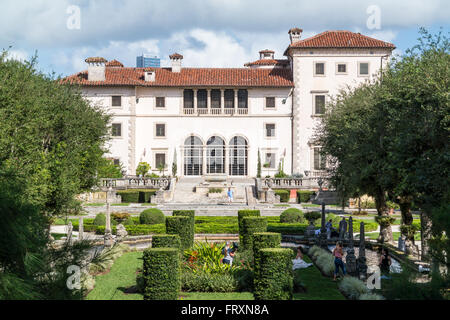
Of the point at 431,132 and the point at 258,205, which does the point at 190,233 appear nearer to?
the point at 431,132

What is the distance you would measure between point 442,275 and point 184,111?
4254 cm

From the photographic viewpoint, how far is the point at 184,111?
163 ft

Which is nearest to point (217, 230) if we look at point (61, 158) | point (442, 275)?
point (61, 158)

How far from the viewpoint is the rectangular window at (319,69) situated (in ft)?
→ 160

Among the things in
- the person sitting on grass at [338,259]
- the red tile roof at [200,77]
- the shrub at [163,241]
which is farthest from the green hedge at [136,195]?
the person sitting on grass at [338,259]

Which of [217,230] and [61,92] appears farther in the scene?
[217,230]

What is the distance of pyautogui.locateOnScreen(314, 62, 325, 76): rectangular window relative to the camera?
160ft

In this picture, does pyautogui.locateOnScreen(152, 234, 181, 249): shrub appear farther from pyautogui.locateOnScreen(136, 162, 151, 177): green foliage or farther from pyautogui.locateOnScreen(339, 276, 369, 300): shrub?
pyautogui.locateOnScreen(136, 162, 151, 177): green foliage

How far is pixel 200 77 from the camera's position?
50156mm

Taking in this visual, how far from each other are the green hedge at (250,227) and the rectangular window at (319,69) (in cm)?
3094

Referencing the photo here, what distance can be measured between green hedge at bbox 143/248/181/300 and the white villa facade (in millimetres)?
35133

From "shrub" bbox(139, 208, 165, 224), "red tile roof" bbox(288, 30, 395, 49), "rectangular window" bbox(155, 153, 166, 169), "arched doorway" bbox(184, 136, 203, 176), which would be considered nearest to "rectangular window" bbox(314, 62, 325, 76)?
"red tile roof" bbox(288, 30, 395, 49)

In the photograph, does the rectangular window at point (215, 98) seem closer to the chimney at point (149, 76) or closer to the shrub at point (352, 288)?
the chimney at point (149, 76)

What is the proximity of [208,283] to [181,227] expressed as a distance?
5.63 m
